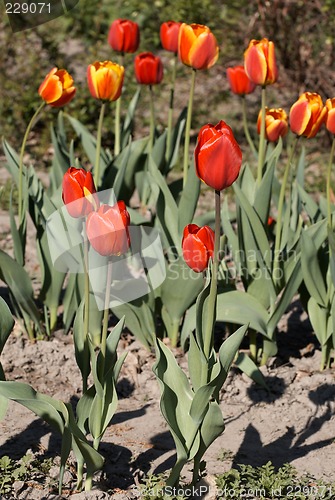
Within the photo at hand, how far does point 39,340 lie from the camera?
3.24 m

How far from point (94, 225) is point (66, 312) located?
1386 millimetres

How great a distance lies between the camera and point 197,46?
3.00 meters

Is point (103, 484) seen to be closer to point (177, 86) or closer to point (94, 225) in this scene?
point (94, 225)

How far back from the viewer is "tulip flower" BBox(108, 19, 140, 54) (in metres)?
3.52

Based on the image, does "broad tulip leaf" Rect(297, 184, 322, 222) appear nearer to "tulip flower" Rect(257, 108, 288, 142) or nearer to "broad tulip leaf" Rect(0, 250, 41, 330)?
"tulip flower" Rect(257, 108, 288, 142)

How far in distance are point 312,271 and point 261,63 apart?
2.48ft

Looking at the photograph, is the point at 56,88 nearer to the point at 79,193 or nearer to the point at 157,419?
the point at 79,193

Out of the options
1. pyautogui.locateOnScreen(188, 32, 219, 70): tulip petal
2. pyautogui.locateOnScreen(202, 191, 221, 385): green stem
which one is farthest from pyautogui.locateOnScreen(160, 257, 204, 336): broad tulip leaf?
pyautogui.locateOnScreen(202, 191, 221, 385): green stem

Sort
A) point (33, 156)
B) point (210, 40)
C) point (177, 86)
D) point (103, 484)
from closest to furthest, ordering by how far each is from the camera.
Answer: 1. point (103, 484)
2. point (210, 40)
3. point (33, 156)
4. point (177, 86)

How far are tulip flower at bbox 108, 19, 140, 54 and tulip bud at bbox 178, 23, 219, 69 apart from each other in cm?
55

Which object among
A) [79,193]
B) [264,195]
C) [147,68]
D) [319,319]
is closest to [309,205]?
[264,195]

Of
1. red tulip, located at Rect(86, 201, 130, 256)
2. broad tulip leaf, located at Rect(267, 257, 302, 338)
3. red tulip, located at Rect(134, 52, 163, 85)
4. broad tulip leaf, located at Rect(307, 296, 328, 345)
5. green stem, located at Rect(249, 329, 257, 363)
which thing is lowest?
green stem, located at Rect(249, 329, 257, 363)

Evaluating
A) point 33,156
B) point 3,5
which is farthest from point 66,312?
point 3,5

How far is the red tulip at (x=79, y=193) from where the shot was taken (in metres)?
Answer: 2.01
